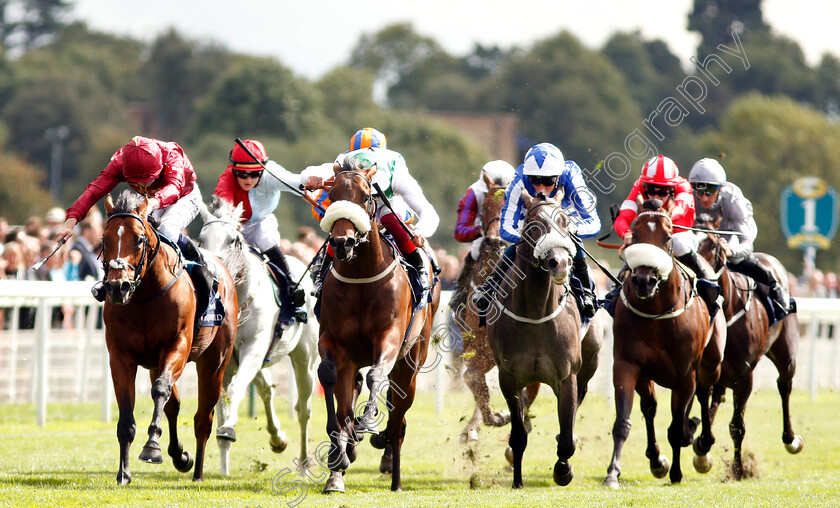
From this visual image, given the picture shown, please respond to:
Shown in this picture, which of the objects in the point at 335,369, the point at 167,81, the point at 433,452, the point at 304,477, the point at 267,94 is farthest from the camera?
the point at 167,81

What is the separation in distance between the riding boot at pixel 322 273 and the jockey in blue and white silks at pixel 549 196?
1038mm

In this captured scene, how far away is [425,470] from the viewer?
8.99 m

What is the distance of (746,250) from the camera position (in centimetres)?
926

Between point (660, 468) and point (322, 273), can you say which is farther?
point (660, 468)

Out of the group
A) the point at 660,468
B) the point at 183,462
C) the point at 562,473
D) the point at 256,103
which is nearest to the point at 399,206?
the point at 562,473

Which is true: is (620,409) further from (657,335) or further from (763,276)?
(763,276)

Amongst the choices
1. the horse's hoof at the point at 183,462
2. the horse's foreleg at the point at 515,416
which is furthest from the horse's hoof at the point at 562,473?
the horse's hoof at the point at 183,462

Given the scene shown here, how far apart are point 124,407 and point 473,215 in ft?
12.4

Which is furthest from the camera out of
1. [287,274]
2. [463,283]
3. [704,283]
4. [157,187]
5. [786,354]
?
[786,354]

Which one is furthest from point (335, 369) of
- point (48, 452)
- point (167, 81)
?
point (167, 81)

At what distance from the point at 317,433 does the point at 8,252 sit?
3807mm

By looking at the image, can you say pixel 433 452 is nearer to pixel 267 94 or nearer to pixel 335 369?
pixel 335 369

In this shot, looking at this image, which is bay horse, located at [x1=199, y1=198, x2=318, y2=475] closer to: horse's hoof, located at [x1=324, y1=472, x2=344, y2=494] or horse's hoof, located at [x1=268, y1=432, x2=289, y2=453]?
horse's hoof, located at [x1=268, y1=432, x2=289, y2=453]

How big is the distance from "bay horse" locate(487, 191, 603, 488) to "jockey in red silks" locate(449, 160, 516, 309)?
1.66 m
